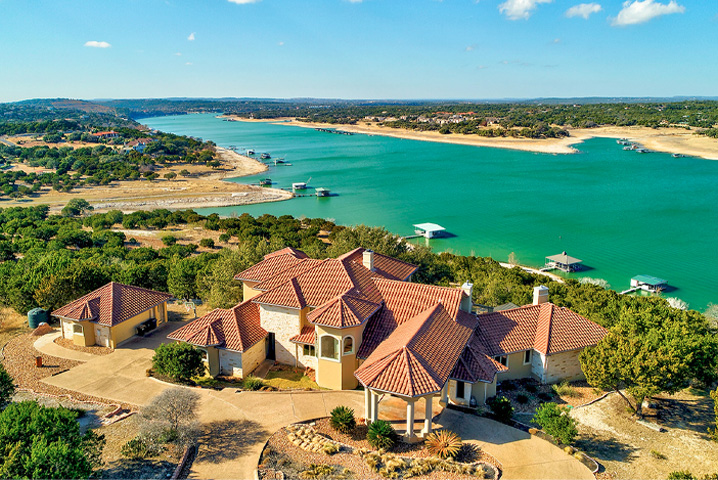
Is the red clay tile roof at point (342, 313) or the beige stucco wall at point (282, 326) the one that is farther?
the beige stucco wall at point (282, 326)

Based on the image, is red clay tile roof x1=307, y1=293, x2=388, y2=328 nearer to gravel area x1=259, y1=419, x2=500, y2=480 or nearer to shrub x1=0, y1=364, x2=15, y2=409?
gravel area x1=259, y1=419, x2=500, y2=480

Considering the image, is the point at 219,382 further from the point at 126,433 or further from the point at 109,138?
the point at 109,138

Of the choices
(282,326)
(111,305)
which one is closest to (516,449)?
(282,326)

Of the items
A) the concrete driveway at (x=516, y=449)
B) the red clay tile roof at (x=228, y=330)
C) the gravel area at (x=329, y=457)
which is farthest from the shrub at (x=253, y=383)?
the concrete driveway at (x=516, y=449)

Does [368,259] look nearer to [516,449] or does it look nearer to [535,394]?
[535,394]

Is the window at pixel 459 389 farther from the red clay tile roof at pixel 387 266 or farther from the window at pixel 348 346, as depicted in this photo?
the red clay tile roof at pixel 387 266

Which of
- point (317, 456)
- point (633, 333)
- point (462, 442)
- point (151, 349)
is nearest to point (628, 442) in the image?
point (633, 333)
